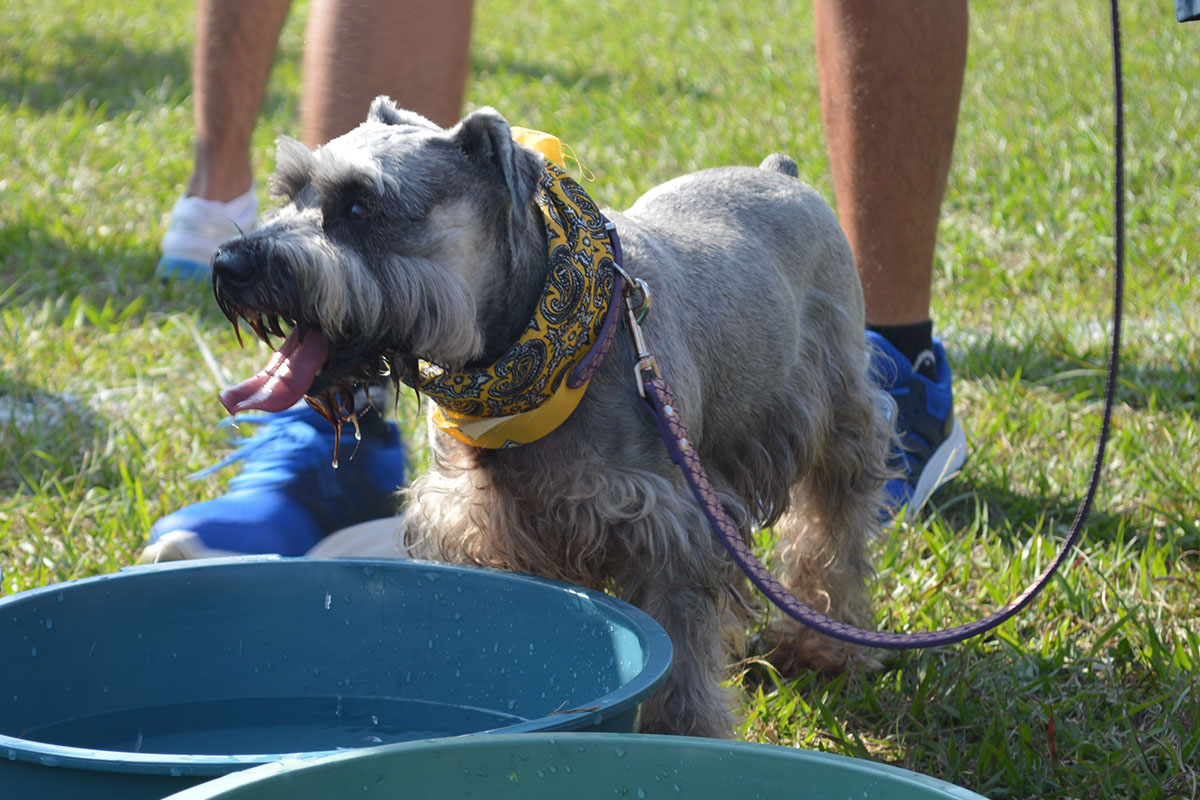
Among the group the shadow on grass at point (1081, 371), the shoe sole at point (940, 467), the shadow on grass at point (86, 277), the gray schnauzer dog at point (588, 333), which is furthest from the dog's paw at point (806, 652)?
the shadow on grass at point (86, 277)

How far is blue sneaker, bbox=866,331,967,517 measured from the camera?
332 cm

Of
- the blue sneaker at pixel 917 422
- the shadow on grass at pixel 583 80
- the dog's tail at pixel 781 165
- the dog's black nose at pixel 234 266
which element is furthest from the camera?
the shadow on grass at pixel 583 80

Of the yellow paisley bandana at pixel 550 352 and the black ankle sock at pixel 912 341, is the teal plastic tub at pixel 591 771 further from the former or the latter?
the black ankle sock at pixel 912 341

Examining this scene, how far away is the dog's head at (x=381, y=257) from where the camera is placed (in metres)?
1.96

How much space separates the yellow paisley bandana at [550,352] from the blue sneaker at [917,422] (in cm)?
133

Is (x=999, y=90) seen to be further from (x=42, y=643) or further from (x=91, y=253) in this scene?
(x=42, y=643)

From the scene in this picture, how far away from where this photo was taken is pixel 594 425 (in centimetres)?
220

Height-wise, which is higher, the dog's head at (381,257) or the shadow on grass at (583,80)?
the dog's head at (381,257)

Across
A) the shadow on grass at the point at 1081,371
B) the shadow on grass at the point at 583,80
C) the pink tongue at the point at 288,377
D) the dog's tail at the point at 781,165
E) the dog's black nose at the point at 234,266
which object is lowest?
the shadow on grass at the point at 1081,371

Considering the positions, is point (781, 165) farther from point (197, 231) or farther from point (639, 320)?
point (197, 231)

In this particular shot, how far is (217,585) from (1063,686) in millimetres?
1594

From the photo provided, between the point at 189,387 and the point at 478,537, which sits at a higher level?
the point at 478,537

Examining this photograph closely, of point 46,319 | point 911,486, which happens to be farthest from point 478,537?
point 46,319

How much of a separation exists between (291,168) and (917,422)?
6.14 ft
